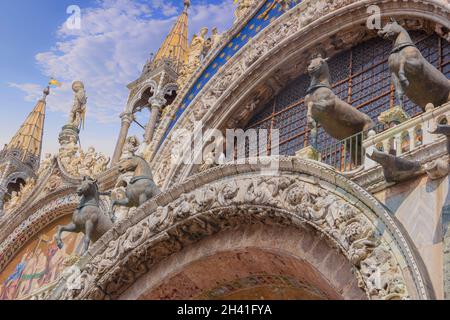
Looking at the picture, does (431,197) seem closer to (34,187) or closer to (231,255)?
(231,255)

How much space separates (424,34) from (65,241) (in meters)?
8.80

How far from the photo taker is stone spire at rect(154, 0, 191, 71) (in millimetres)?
18422

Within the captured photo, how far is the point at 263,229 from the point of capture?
29.3ft

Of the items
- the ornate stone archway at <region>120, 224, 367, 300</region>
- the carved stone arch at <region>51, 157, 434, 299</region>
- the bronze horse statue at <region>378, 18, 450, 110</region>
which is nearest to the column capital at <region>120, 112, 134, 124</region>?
the carved stone arch at <region>51, 157, 434, 299</region>

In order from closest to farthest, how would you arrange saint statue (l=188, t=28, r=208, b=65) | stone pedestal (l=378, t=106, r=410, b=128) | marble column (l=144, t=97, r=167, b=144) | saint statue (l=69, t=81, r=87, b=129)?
→ 1. stone pedestal (l=378, t=106, r=410, b=128)
2. marble column (l=144, t=97, r=167, b=144)
3. saint statue (l=188, t=28, r=208, b=65)
4. saint statue (l=69, t=81, r=87, b=129)

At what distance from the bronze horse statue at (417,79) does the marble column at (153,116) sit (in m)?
8.54

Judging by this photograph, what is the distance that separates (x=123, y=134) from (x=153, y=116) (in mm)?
1351

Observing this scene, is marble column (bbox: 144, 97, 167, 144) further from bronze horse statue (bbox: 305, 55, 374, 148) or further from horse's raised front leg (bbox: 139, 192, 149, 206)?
bronze horse statue (bbox: 305, 55, 374, 148)

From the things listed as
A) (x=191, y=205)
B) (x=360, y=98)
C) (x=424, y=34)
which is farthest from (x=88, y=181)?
(x=424, y=34)

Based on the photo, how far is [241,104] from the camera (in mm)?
14820

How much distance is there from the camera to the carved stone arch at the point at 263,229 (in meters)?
6.95

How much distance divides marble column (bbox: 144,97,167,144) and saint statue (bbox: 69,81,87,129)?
3.16 meters

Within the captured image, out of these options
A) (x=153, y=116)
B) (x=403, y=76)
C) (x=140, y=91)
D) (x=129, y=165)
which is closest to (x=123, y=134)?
(x=140, y=91)

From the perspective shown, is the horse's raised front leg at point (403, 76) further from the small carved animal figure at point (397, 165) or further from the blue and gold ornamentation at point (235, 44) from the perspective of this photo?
the blue and gold ornamentation at point (235, 44)
